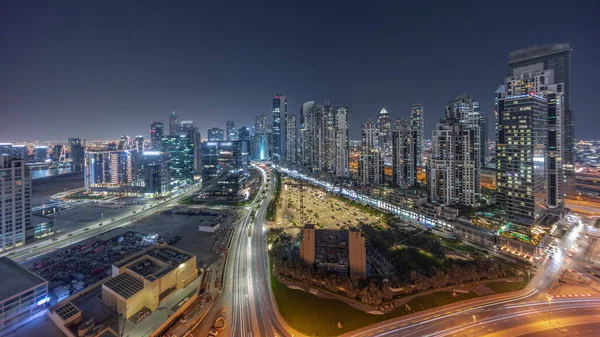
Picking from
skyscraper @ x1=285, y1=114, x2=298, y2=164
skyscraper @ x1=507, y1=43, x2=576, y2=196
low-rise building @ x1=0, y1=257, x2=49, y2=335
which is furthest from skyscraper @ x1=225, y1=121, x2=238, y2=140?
low-rise building @ x1=0, y1=257, x2=49, y2=335

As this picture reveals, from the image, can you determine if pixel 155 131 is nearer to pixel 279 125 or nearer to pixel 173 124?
pixel 173 124

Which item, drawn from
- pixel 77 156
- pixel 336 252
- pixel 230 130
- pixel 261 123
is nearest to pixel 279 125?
pixel 261 123

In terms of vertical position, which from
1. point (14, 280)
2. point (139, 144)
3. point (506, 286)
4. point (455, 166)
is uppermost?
point (139, 144)

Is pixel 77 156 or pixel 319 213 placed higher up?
pixel 77 156

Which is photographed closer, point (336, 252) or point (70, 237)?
point (336, 252)

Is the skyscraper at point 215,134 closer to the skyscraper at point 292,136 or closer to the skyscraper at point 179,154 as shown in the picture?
the skyscraper at point 292,136

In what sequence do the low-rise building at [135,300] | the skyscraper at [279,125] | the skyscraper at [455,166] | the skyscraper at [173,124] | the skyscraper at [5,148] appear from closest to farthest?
the low-rise building at [135,300] < the skyscraper at [455,166] < the skyscraper at [5,148] < the skyscraper at [173,124] < the skyscraper at [279,125]

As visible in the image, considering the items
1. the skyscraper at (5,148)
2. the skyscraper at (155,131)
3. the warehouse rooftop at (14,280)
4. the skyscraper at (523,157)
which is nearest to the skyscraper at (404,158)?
the skyscraper at (523,157)
